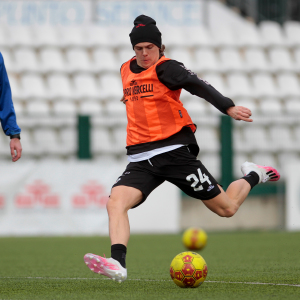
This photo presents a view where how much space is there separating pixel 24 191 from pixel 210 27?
8401mm

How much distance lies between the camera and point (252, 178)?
18.2ft

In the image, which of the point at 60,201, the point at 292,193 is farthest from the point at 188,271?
the point at 292,193

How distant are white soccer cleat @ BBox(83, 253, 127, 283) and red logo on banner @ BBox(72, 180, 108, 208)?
7756 millimetres

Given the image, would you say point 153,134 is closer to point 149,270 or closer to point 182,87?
point 182,87

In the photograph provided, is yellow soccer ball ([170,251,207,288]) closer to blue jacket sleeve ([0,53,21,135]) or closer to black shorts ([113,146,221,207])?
black shorts ([113,146,221,207])

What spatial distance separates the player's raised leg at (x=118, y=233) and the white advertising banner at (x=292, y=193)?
28.6 feet

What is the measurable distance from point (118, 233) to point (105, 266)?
1.26 feet

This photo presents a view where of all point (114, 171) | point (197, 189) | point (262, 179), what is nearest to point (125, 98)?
point (197, 189)

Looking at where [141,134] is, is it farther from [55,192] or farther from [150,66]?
[55,192]

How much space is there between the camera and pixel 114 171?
12.4 meters

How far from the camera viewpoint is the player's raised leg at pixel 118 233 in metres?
4.25

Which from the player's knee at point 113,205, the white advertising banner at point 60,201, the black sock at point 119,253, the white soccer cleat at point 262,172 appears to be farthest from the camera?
the white advertising banner at point 60,201

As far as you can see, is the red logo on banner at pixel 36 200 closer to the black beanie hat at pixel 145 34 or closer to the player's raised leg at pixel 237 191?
the player's raised leg at pixel 237 191

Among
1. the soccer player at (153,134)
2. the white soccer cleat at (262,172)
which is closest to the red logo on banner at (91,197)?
the white soccer cleat at (262,172)
